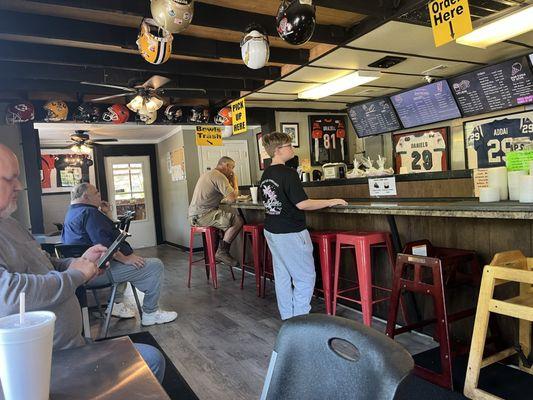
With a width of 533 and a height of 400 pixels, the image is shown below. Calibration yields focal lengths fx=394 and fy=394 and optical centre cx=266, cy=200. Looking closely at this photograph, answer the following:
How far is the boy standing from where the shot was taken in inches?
118

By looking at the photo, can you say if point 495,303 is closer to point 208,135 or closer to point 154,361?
point 154,361

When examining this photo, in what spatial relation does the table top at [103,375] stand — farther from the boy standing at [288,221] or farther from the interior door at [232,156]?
the interior door at [232,156]

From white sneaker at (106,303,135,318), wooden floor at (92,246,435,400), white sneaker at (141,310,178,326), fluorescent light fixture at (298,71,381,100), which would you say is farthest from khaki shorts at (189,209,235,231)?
fluorescent light fixture at (298,71,381,100)

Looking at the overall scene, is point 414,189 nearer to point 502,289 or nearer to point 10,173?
point 502,289

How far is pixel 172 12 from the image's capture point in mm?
2172

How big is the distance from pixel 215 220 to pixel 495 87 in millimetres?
3713

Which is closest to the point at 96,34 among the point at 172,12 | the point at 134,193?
the point at 172,12

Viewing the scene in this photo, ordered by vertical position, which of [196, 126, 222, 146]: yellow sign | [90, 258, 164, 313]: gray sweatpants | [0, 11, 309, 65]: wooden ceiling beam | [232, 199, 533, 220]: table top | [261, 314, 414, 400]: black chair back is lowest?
[90, 258, 164, 313]: gray sweatpants

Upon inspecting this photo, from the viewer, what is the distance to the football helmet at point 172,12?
7.07 ft

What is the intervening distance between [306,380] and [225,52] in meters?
3.39

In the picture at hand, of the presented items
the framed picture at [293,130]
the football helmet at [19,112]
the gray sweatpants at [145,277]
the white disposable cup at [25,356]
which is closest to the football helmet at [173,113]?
the football helmet at [19,112]

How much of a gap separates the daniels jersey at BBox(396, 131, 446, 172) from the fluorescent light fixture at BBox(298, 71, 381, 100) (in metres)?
1.54

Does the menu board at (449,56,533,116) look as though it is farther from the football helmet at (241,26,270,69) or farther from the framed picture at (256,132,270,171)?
the framed picture at (256,132,270,171)

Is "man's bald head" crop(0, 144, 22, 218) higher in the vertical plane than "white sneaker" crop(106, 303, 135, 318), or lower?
higher
